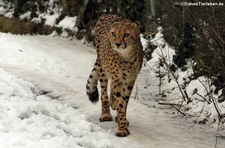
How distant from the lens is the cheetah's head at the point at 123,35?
6387 mm

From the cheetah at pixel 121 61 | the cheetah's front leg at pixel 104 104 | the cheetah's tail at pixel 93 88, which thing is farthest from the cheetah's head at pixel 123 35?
the cheetah's tail at pixel 93 88

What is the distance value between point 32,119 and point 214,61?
3.14 meters

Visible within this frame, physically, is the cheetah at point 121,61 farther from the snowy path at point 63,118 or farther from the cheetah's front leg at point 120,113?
the snowy path at point 63,118

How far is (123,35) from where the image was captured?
6.40 metres

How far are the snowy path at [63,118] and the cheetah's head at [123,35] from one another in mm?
1077

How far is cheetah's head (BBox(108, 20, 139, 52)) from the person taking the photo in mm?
6387

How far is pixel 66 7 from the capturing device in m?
16.6

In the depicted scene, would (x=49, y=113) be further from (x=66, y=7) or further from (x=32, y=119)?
(x=66, y=7)

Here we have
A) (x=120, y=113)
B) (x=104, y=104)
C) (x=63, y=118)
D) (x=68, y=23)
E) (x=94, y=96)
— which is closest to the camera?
(x=63, y=118)

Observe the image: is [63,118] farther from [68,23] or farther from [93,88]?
[68,23]

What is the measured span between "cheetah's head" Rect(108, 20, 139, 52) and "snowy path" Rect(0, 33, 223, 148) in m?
1.08

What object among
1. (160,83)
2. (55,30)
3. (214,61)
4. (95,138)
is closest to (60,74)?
(160,83)

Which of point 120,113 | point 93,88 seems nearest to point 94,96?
point 93,88

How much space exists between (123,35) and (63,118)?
1307 millimetres
